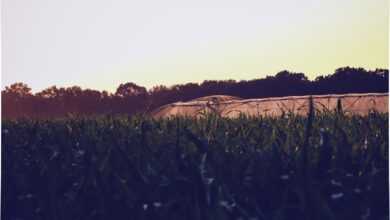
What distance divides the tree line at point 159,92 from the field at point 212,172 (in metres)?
0.14

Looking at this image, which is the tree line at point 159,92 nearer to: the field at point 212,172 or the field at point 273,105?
the field at point 273,105

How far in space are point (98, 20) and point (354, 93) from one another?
887mm

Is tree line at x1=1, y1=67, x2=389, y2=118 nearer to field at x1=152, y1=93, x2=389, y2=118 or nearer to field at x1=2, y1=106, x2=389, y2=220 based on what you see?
field at x1=152, y1=93, x2=389, y2=118

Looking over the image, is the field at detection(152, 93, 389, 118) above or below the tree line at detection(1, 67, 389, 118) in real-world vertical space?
below

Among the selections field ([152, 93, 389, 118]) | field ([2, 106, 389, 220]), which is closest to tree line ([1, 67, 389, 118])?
field ([152, 93, 389, 118])

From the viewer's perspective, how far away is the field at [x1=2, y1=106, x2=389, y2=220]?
102cm

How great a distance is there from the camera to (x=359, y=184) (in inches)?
40.0

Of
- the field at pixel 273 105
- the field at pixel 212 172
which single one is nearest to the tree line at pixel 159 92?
the field at pixel 273 105

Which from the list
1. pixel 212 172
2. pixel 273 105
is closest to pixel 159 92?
pixel 273 105

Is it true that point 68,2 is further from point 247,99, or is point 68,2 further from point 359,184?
point 359,184

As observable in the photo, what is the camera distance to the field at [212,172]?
3.36 feet

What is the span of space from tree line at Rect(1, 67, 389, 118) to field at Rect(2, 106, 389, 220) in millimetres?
135

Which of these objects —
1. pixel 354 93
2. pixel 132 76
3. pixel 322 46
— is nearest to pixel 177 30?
pixel 132 76

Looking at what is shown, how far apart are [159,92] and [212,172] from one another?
25.7 inches
